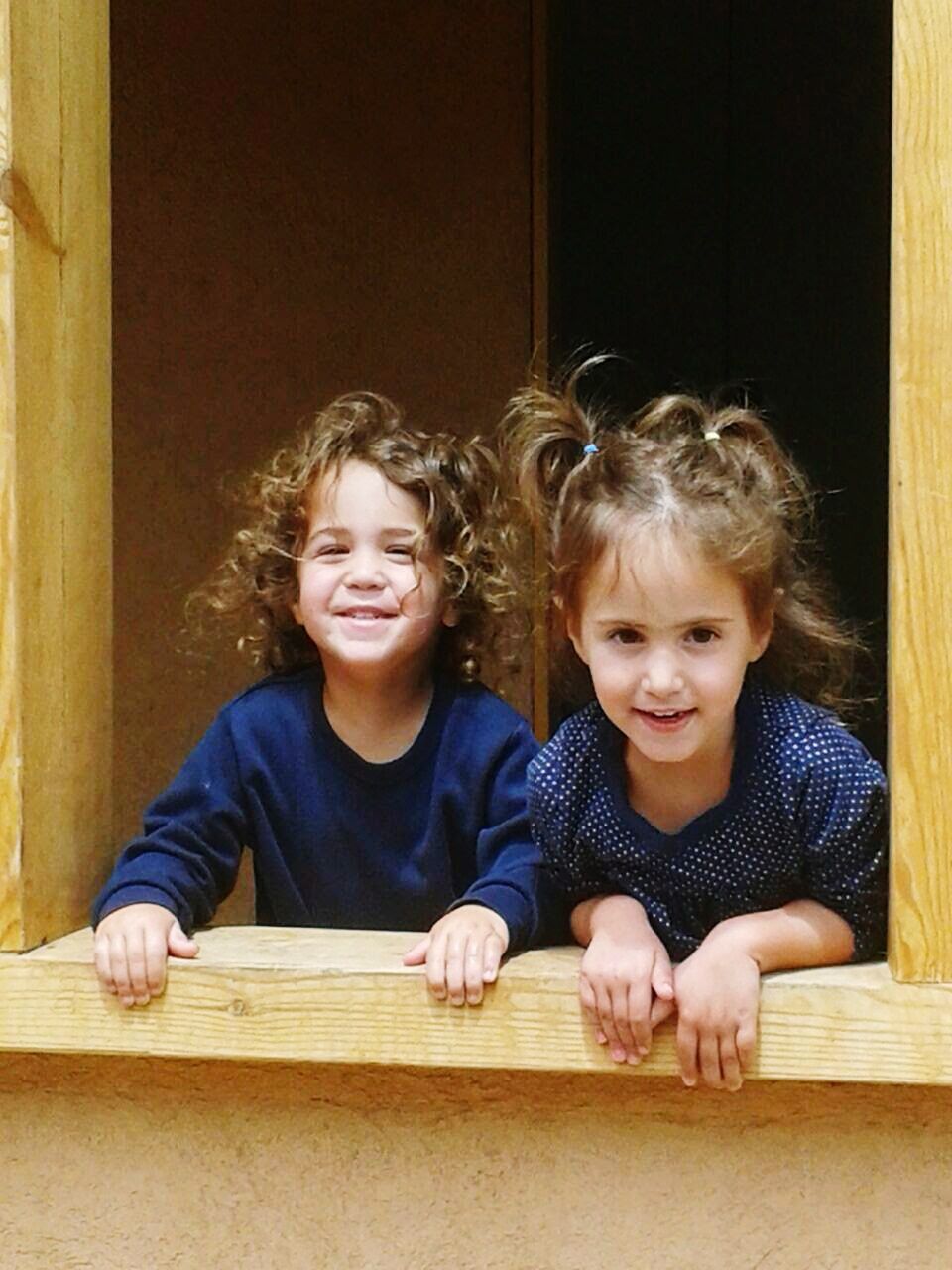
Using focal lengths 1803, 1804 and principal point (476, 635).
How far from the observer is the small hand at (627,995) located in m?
1.83

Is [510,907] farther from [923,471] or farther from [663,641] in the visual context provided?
[923,471]

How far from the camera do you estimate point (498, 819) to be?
234 cm

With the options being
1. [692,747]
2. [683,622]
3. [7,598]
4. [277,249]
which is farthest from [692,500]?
[277,249]

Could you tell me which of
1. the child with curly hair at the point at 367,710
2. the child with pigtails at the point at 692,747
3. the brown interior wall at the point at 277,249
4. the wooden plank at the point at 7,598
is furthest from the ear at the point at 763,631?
the brown interior wall at the point at 277,249

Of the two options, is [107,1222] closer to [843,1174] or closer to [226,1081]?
[226,1081]

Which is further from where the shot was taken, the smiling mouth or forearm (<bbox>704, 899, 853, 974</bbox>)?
the smiling mouth

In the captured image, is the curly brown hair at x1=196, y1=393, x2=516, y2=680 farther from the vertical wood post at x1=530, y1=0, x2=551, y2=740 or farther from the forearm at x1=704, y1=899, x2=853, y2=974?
the vertical wood post at x1=530, y1=0, x2=551, y2=740

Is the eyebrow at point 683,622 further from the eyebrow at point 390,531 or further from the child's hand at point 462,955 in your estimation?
the eyebrow at point 390,531

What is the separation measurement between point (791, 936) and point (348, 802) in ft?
2.37

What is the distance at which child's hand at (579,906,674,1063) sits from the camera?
1.83m

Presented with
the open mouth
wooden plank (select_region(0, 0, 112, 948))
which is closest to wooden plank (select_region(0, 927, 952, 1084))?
wooden plank (select_region(0, 0, 112, 948))

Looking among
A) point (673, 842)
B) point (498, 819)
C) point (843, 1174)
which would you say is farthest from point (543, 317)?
point (843, 1174)

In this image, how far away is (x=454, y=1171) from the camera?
1.98m

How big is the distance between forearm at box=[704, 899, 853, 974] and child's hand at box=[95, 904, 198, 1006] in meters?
0.59
